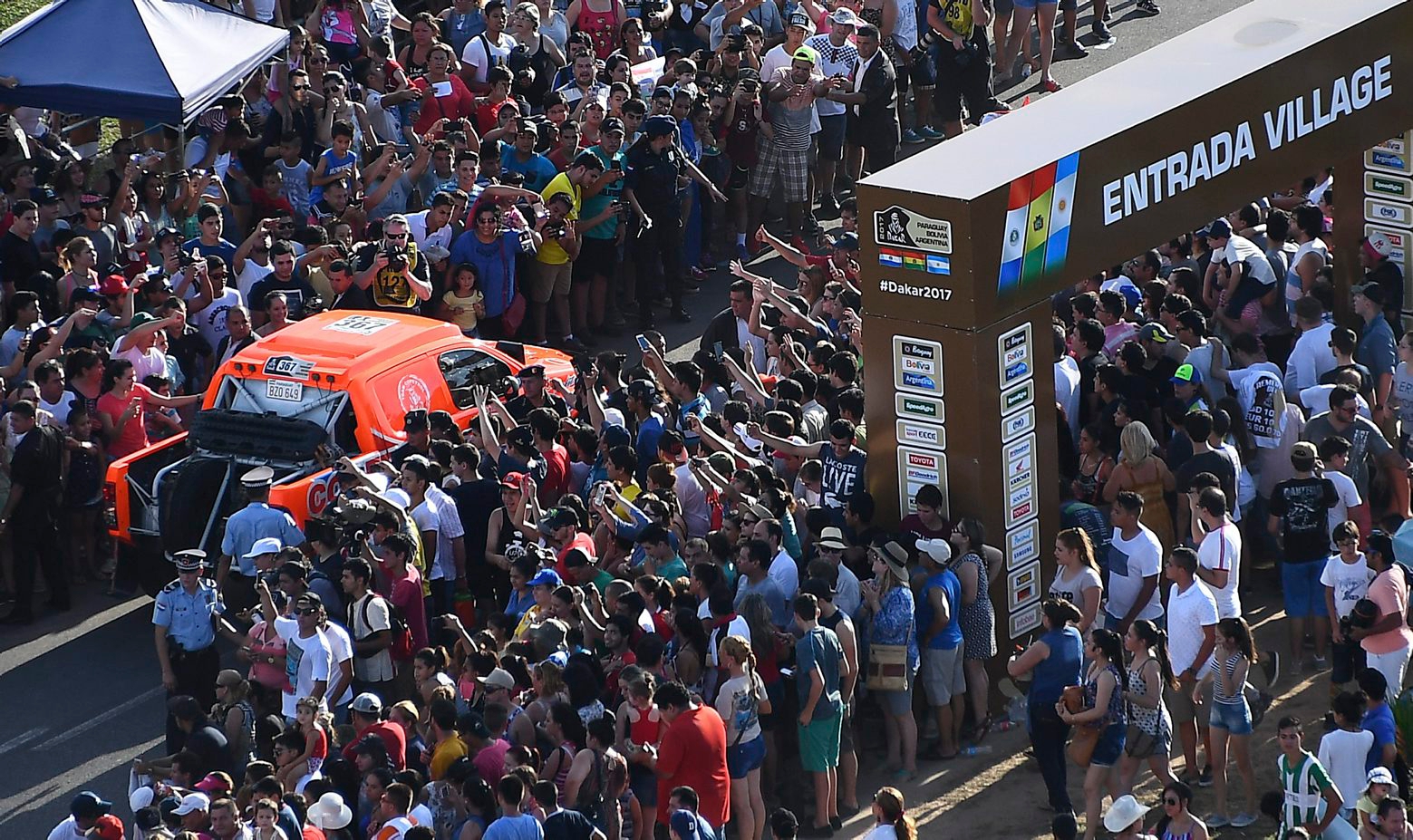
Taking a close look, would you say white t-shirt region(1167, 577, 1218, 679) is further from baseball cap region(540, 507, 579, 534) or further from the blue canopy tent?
the blue canopy tent

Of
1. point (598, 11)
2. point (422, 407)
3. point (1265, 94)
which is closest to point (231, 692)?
point (422, 407)

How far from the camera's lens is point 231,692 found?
13.5 m

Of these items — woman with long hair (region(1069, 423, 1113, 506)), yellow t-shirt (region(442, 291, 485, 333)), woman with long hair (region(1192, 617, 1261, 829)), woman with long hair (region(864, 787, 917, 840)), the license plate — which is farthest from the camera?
yellow t-shirt (region(442, 291, 485, 333))

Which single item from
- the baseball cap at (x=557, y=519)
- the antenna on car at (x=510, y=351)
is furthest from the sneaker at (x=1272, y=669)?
the antenna on car at (x=510, y=351)

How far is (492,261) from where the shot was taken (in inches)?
752

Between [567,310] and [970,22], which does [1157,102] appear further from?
[970,22]

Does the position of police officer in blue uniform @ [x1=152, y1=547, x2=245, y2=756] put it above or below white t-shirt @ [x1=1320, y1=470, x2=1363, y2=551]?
above

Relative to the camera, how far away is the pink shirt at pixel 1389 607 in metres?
13.6

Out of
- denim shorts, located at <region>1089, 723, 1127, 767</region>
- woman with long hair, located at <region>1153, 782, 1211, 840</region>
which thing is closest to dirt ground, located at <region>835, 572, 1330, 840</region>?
denim shorts, located at <region>1089, 723, 1127, 767</region>

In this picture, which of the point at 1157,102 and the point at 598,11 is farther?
the point at 598,11

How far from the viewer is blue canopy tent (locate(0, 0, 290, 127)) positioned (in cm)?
1859

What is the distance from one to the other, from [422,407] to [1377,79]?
288 inches

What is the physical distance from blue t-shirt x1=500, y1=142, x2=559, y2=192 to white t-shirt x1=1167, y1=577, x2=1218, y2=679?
26.8 feet

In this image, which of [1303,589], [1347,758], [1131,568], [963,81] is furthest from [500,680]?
[963,81]
